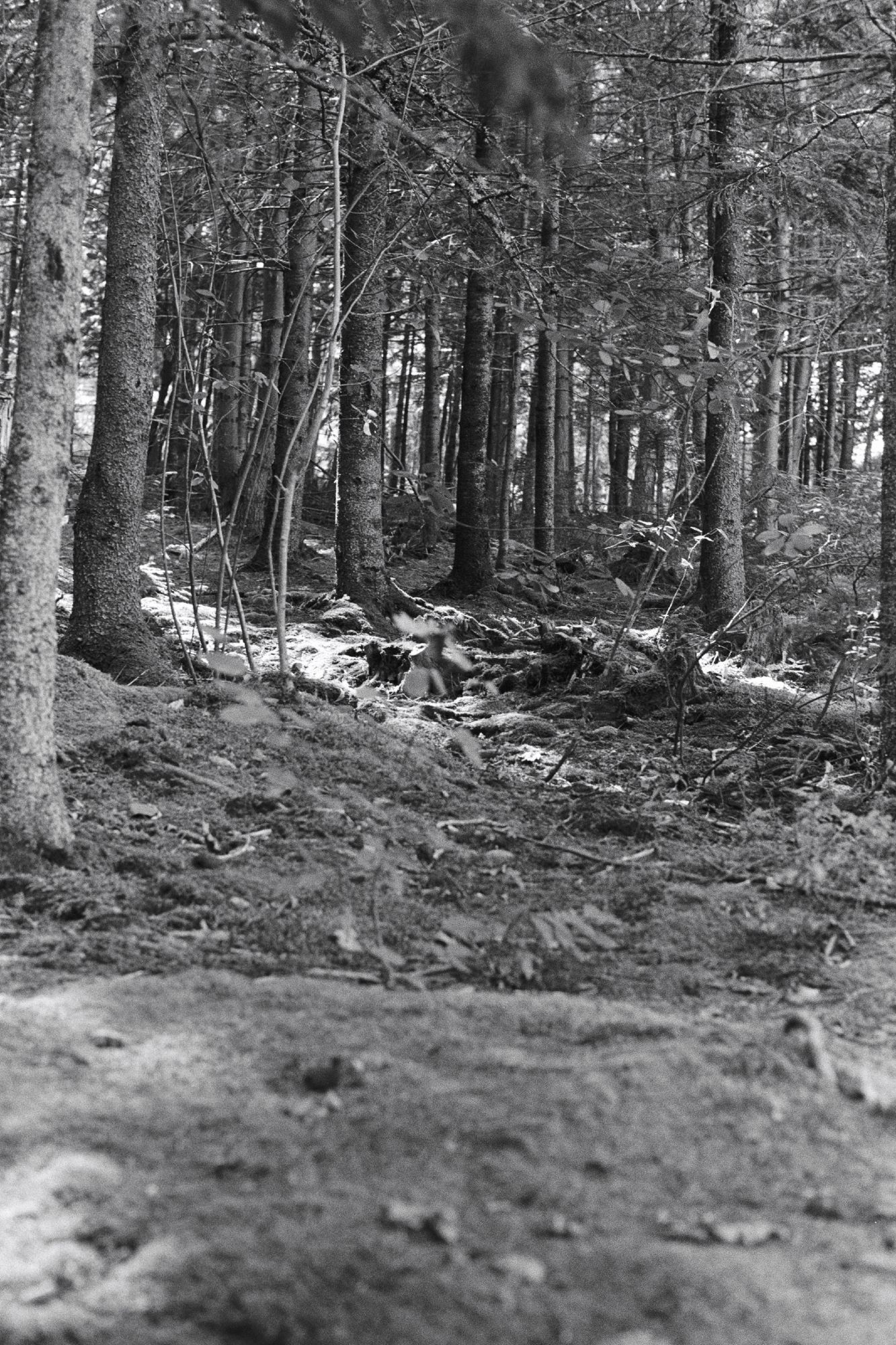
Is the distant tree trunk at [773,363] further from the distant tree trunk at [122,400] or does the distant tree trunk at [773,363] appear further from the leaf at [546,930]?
the leaf at [546,930]

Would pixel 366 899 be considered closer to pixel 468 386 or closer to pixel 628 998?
pixel 628 998

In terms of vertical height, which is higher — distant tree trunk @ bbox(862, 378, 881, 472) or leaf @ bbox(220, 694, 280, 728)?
distant tree trunk @ bbox(862, 378, 881, 472)

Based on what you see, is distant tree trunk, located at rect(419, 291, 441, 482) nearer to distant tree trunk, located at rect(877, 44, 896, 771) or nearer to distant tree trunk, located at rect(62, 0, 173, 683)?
distant tree trunk, located at rect(62, 0, 173, 683)

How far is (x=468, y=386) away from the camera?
552 inches

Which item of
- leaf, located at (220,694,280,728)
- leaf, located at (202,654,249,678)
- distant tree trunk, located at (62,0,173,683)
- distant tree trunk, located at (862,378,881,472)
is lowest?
leaf, located at (220,694,280,728)

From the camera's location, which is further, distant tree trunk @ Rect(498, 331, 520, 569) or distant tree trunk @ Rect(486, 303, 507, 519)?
distant tree trunk @ Rect(486, 303, 507, 519)

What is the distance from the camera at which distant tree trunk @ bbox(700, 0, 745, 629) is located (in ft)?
37.1

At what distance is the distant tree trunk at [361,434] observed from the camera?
34.3ft

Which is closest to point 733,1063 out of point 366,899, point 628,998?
point 628,998

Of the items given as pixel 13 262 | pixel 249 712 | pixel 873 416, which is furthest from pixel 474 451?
pixel 873 416

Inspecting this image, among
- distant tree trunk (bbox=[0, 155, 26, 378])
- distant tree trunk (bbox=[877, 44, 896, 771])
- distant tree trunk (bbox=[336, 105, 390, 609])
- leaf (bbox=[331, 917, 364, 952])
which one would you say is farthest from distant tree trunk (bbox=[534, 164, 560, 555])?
leaf (bbox=[331, 917, 364, 952])

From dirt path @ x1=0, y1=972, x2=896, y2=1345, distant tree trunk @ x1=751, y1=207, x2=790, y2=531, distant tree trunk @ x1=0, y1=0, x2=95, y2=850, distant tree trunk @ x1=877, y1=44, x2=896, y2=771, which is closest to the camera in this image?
dirt path @ x1=0, y1=972, x2=896, y2=1345

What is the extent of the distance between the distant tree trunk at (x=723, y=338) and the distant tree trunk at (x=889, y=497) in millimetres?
4310

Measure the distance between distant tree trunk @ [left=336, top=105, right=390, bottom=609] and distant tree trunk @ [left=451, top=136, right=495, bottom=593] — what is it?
226cm
